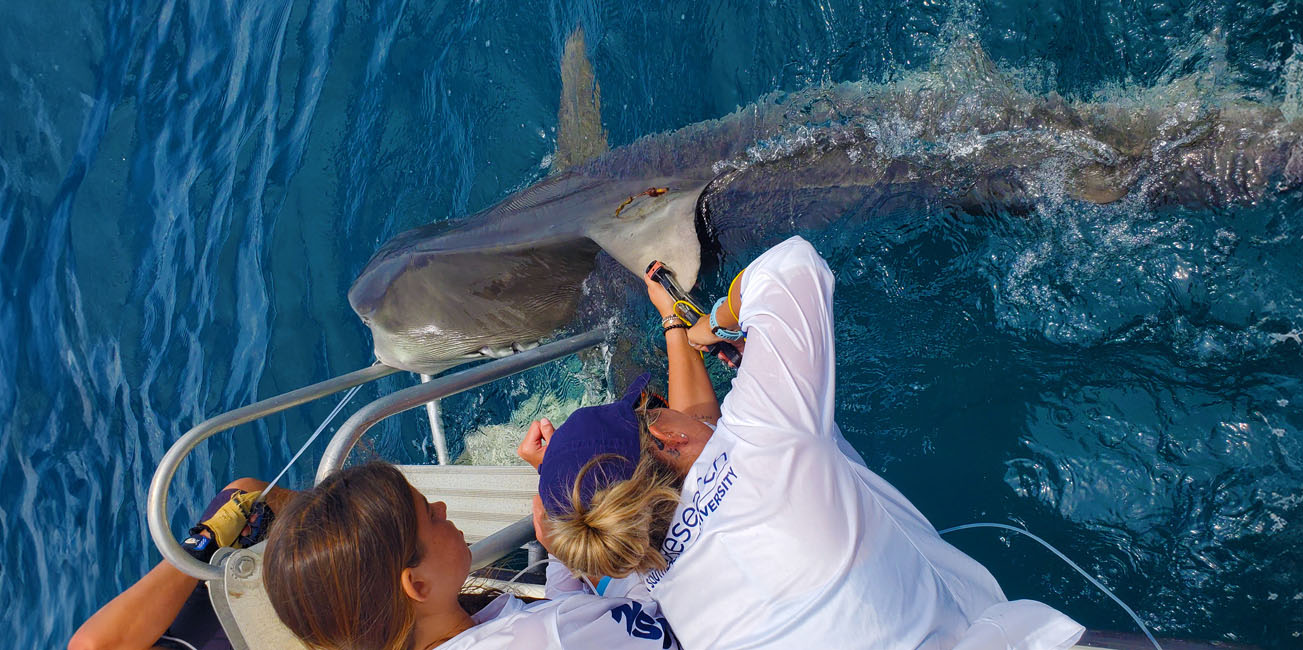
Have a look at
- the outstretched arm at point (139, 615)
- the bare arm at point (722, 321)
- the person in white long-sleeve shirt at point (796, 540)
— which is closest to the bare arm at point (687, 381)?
the bare arm at point (722, 321)

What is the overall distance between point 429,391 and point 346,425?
36 cm

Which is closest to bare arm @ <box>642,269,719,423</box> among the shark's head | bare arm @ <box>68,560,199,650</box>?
the shark's head

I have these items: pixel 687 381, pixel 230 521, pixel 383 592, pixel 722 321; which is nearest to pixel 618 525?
pixel 383 592

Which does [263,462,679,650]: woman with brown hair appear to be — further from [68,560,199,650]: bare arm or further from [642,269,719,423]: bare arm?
[68,560,199,650]: bare arm

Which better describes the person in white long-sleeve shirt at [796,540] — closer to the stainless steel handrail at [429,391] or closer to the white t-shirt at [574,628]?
the white t-shirt at [574,628]

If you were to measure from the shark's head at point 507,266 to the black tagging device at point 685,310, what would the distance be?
227mm

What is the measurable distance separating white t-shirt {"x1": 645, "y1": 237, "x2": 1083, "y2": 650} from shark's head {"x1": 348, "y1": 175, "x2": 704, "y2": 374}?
1587 millimetres

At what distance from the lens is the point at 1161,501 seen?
2.91 meters

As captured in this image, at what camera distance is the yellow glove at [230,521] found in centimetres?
273

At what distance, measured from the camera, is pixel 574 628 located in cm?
183

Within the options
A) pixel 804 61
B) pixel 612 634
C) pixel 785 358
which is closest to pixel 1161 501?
pixel 785 358

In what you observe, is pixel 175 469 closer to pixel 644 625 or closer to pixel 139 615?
pixel 139 615

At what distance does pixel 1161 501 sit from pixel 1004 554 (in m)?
0.57

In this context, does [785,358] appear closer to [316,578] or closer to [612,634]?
[612,634]
